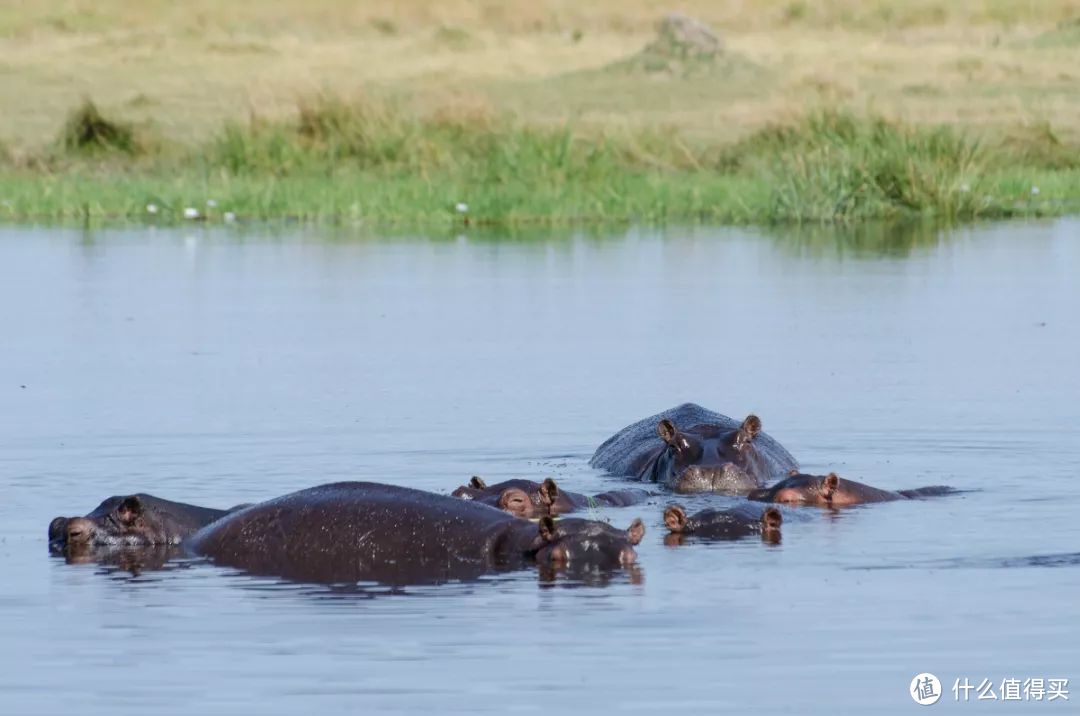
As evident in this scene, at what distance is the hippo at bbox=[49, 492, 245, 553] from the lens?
853 cm

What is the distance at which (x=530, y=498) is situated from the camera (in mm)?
8914

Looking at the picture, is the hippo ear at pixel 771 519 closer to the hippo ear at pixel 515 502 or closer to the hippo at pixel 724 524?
the hippo at pixel 724 524

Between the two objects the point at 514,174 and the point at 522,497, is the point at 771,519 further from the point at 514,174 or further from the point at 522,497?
the point at 514,174

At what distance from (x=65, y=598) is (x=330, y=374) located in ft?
19.3

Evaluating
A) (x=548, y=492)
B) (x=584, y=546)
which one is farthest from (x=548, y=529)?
(x=548, y=492)

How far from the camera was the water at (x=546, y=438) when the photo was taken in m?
6.54

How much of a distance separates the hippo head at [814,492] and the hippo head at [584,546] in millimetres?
1427

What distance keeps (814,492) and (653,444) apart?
1254 millimetres

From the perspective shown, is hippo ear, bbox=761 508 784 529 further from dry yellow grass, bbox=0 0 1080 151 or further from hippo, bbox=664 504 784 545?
dry yellow grass, bbox=0 0 1080 151

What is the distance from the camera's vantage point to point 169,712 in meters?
6.12

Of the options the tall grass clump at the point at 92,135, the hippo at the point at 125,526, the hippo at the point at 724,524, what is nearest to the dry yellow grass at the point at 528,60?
the tall grass clump at the point at 92,135

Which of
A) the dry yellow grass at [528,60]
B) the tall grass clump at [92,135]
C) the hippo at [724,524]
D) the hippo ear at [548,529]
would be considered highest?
the dry yellow grass at [528,60]

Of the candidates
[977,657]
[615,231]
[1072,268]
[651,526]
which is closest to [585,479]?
[651,526]

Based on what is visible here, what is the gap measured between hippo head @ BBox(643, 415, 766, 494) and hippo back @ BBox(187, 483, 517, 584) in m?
1.70
